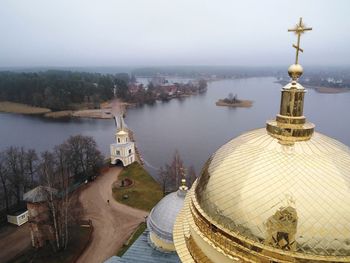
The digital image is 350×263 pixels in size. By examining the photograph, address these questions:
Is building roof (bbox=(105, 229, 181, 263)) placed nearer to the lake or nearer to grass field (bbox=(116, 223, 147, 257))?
grass field (bbox=(116, 223, 147, 257))

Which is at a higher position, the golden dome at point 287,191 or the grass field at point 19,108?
the golden dome at point 287,191

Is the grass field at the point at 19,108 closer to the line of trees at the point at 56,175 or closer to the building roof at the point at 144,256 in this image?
the line of trees at the point at 56,175

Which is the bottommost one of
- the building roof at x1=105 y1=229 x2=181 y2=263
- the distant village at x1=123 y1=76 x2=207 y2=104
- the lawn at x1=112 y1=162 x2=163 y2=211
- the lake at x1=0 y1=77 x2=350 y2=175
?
the lawn at x1=112 y1=162 x2=163 y2=211

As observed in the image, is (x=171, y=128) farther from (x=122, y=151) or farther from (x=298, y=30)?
(x=298, y=30)

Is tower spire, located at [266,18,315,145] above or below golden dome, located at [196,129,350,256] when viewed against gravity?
above

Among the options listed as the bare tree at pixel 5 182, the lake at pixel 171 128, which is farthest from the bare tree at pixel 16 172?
the lake at pixel 171 128

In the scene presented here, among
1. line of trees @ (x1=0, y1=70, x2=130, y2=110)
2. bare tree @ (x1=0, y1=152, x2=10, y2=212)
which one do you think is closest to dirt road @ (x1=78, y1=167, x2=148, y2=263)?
bare tree @ (x1=0, y1=152, x2=10, y2=212)
